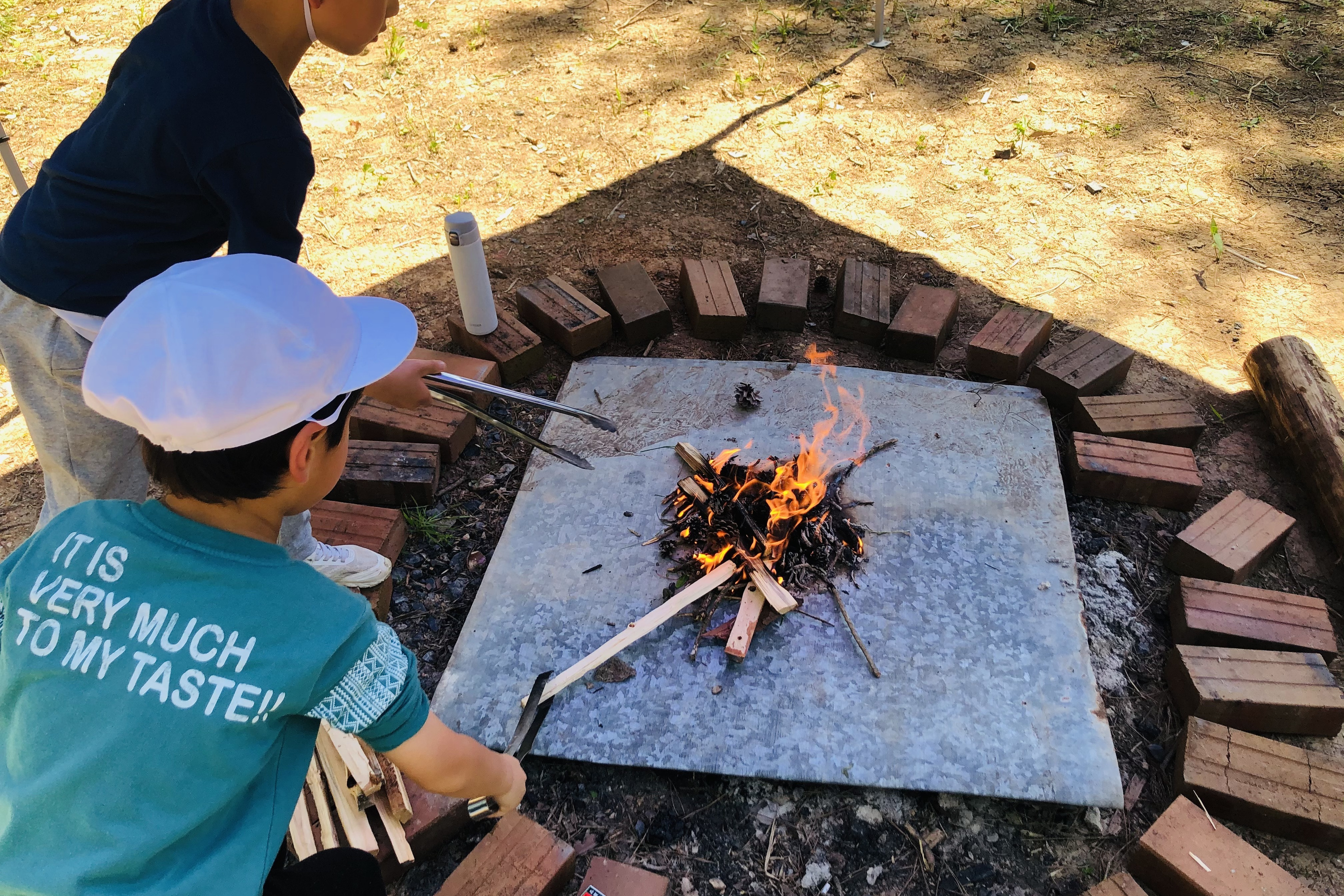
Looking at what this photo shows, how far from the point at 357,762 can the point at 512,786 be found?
0.84m

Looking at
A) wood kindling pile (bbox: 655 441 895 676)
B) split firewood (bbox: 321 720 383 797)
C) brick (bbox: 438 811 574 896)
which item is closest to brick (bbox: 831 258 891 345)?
wood kindling pile (bbox: 655 441 895 676)

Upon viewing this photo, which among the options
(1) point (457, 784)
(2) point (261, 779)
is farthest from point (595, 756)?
(2) point (261, 779)

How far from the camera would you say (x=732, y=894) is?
7.95 ft

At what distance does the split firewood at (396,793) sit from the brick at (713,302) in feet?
8.37

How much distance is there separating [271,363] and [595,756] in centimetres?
169

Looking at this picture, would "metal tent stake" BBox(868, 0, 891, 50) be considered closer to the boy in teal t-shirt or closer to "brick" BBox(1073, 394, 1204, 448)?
"brick" BBox(1073, 394, 1204, 448)

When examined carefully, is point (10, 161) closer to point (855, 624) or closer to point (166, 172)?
point (166, 172)

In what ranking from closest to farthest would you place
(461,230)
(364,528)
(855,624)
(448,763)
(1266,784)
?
1. (448,763)
2. (1266,784)
3. (855,624)
4. (364,528)
5. (461,230)

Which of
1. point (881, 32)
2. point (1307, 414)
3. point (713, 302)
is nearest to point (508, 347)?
point (713, 302)

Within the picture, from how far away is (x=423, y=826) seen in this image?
2.39 metres

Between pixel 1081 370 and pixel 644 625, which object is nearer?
pixel 644 625

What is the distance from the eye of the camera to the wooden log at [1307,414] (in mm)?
3387

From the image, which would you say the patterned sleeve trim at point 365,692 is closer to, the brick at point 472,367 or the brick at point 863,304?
the brick at point 472,367

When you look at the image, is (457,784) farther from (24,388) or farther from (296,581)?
(24,388)
